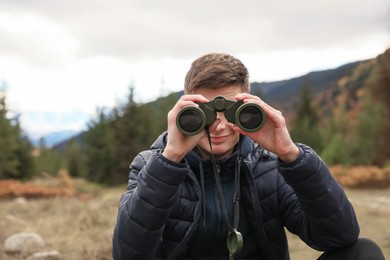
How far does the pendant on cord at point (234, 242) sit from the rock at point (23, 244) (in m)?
3.27

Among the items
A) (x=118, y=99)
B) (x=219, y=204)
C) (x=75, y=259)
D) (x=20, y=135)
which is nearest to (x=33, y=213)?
(x=75, y=259)

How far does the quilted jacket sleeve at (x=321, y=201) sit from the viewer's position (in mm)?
1877

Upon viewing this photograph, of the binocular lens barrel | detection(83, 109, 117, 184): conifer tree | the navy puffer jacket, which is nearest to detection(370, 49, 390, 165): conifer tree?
detection(83, 109, 117, 184): conifer tree

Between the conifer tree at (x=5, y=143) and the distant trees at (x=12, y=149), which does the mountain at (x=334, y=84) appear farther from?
the conifer tree at (x=5, y=143)

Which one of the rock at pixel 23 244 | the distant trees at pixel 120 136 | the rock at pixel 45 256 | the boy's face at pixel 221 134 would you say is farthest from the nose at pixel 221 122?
the distant trees at pixel 120 136

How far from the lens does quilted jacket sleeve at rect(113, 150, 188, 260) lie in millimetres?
1848

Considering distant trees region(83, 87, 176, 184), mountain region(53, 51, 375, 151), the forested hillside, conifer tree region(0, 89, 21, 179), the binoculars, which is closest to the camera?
the binoculars

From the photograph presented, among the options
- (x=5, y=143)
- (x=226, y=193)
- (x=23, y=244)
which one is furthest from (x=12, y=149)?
(x=226, y=193)

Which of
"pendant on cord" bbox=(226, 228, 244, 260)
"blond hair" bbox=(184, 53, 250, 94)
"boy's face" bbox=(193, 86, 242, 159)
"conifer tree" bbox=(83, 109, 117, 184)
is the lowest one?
"conifer tree" bbox=(83, 109, 117, 184)

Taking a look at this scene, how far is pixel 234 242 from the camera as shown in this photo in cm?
196

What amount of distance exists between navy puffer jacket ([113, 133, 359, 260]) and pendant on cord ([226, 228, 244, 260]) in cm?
17

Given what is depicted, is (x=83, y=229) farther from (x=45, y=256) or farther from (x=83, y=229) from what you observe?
(x=45, y=256)

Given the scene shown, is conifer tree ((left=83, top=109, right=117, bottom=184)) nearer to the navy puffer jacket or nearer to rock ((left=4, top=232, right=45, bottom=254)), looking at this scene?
rock ((left=4, top=232, right=45, bottom=254))

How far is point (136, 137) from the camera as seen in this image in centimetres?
2633
